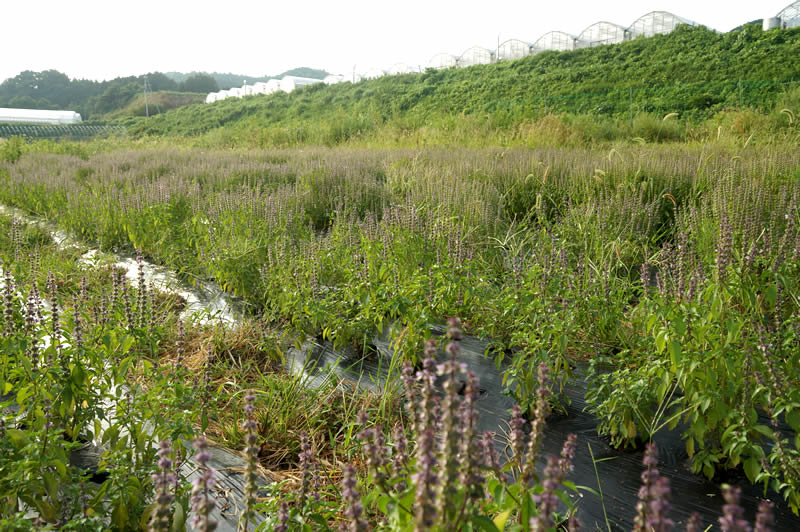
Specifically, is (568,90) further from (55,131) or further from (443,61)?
(55,131)

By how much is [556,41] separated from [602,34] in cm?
302

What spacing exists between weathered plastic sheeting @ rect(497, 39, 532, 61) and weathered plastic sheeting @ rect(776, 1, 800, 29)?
1349 centimetres

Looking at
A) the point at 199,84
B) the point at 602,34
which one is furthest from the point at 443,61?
the point at 199,84

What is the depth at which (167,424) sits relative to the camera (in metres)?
1.90

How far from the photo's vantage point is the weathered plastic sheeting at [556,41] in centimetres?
3209

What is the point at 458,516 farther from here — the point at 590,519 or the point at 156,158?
the point at 156,158

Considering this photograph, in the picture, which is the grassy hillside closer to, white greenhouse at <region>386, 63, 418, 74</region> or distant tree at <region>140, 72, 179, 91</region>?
white greenhouse at <region>386, 63, 418, 74</region>

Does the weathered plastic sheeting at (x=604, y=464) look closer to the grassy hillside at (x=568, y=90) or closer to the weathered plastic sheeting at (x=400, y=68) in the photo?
the grassy hillside at (x=568, y=90)

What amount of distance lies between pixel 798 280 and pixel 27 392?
3939mm

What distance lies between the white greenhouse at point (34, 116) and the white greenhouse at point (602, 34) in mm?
44235

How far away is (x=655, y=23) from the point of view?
29578 millimetres

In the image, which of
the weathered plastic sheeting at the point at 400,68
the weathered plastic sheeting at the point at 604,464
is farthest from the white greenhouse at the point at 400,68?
the weathered plastic sheeting at the point at 604,464

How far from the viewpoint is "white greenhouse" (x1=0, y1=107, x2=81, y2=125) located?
46156 millimetres

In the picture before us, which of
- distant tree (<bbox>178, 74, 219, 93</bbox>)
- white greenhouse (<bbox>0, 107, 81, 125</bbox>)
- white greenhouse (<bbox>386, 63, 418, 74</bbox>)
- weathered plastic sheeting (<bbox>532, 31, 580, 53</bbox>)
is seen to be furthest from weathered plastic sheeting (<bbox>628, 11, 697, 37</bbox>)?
distant tree (<bbox>178, 74, 219, 93</bbox>)
